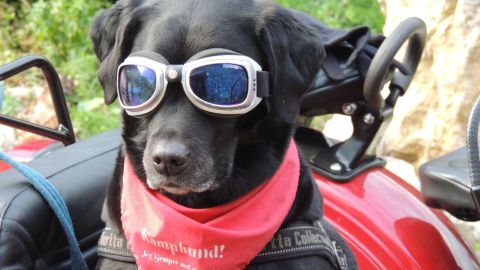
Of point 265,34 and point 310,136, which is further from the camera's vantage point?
point 310,136

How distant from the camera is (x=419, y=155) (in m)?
3.99

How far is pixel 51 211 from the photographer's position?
67.0 inches

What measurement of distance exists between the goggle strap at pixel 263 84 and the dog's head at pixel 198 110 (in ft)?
0.21

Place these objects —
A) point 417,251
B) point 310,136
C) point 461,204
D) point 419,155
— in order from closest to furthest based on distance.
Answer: point 461,204 → point 417,251 → point 310,136 → point 419,155

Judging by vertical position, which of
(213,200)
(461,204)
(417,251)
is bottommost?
(417,251)

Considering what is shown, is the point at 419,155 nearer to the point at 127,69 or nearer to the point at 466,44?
the point at 466,44

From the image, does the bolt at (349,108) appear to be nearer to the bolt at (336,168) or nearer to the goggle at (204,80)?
the bolt at (336,168)

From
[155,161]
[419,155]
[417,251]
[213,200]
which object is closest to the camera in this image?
[155,161]

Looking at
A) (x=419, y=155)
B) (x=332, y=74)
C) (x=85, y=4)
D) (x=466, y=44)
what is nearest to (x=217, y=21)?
(x=332, y=74)

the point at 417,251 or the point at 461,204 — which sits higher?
the point at 461,204

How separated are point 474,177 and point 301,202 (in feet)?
1.57

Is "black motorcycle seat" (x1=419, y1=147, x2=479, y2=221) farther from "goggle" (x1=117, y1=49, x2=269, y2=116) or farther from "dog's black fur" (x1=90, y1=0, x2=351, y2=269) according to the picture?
"goggle" (x1=117, y1=49, x2=269, y2=116)

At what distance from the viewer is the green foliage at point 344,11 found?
5.16 metres

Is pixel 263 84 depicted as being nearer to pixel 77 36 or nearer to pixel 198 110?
pixel 198 110
